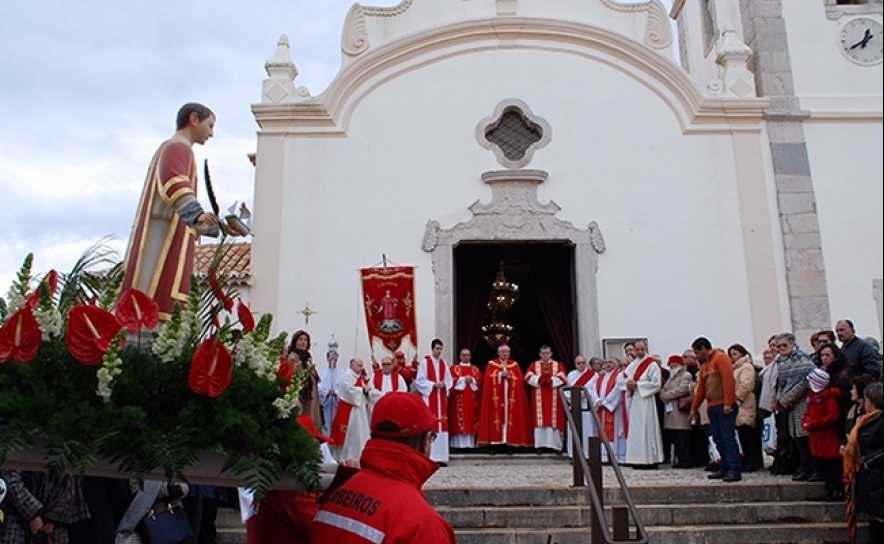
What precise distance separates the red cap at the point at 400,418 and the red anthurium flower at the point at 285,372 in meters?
0.32

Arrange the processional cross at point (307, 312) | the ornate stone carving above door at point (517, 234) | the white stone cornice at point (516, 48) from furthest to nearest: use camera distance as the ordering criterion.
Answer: the white stone cornice at point (516, 48) < the ornate stone carving above door at point (517, 234) < the processional cross at point (307, 312)

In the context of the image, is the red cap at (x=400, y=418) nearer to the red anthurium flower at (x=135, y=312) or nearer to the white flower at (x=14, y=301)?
the red anthurium flower at (x=135, y=312)

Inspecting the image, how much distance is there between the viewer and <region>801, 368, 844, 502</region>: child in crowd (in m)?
6.97

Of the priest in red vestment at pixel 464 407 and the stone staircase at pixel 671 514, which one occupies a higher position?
the priest in red vestment at pixel 464 407

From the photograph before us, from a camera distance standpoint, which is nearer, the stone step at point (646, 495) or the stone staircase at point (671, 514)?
the stone staircase at point (671, 514)

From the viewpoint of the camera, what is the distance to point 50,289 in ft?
9.05

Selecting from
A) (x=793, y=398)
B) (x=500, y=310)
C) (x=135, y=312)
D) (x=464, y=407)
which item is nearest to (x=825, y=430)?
(x=793, y=398)

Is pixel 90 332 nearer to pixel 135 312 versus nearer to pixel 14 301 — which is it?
pixel 135 312

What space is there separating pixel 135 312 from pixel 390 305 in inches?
313

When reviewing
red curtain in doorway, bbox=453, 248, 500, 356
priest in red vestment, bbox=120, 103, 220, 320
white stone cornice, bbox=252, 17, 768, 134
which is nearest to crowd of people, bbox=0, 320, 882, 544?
priest in red vestment, bbox=120, 103, 220, 320

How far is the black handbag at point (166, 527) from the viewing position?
16.7 feet

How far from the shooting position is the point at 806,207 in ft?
38.0

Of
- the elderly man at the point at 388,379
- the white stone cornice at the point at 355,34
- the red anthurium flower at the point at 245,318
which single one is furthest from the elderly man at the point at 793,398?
the white stone cornice at the point at 355,34

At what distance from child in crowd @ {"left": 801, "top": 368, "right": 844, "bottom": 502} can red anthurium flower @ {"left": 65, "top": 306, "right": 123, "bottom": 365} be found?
6.41 metres
